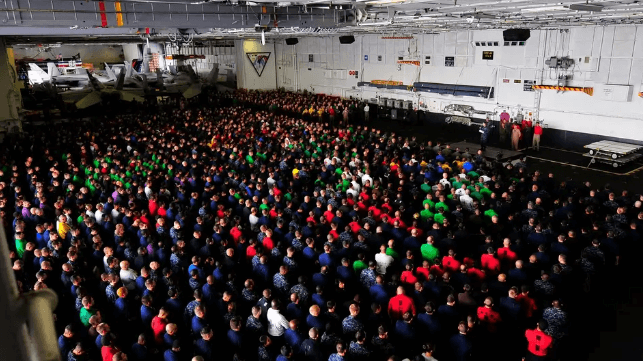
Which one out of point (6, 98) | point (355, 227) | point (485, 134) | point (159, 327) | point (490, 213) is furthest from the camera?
point (6, 98)

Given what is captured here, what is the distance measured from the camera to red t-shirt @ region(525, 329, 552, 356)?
6293 mm

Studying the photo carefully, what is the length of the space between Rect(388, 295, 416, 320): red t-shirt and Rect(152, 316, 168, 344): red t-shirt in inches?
133

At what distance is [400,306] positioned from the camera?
706cm

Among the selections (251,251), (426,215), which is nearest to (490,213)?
(426,215)

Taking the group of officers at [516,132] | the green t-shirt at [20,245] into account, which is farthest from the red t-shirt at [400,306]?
the group of officers at [516,132]

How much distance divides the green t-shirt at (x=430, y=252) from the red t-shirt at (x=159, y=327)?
15.5 ft

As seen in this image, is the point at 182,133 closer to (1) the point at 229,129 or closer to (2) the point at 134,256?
(1) the point at 229,129

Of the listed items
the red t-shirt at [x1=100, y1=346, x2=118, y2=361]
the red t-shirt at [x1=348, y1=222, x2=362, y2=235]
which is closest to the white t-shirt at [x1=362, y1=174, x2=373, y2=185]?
the red t-shirt at [x1=348, y1=222, x2=362, y2=235]

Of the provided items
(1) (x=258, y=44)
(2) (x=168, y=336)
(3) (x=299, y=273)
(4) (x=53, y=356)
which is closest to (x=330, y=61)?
(1) (x=258, y=44)

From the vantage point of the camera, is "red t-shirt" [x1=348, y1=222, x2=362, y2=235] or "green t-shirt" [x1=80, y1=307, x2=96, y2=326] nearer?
"green t-shirt" [x1=80, y1=307, x2=96, y2=326]

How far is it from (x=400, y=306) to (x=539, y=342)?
1949 millimetres

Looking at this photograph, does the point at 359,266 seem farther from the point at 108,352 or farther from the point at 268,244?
the point at 108,352

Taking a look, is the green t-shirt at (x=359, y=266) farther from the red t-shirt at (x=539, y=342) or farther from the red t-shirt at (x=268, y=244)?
the red t-shirt at (x=539, y=342)

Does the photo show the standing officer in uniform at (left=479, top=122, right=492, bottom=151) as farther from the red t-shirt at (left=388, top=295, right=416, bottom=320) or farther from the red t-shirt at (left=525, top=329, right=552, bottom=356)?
the red t-shirt at (left=525, top=329, right=552, bottom=356)
